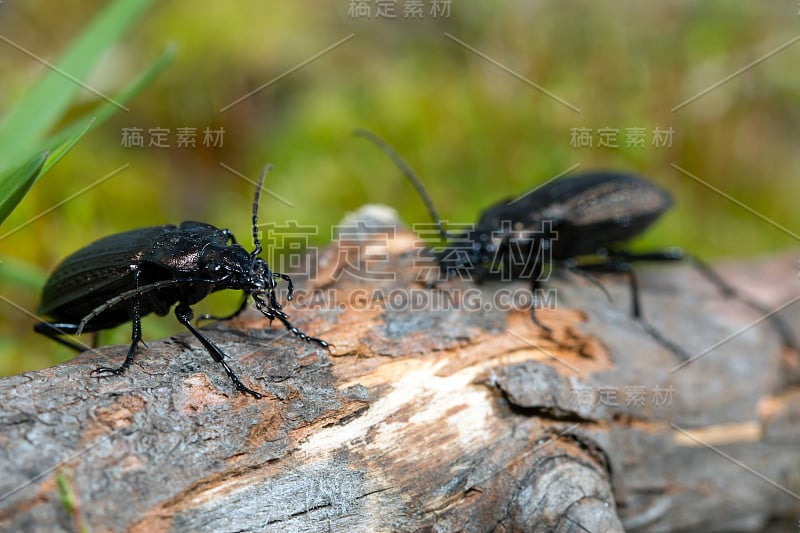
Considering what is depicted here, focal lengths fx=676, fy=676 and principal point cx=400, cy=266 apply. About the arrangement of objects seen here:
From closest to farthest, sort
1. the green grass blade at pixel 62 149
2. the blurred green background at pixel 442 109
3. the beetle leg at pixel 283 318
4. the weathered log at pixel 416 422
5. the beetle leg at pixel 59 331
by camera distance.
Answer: the weathered log at pixel 416 422 → the green grass blade at pixel 62 149 → the beetle leg at pixel 283 318 → the beetle leg at pixel 59 331 → the blurred green background at pixel 442 109

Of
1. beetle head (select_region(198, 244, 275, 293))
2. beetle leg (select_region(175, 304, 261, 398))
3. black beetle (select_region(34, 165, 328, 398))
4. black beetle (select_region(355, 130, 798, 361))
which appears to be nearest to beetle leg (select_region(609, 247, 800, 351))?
black beetle (select_region(355, 130, 798, 361))

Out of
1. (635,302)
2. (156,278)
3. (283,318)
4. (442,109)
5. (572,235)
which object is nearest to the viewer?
(283,318)

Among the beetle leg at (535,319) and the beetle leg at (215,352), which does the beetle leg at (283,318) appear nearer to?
the beetle leg at (215,352)

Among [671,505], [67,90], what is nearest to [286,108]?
[67,90]

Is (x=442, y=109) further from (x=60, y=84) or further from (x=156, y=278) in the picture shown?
(x=156, y=278)

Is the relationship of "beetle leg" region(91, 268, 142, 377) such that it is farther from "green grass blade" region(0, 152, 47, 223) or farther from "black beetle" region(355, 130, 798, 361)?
"black beetle" region(355, 130, 798, 361)

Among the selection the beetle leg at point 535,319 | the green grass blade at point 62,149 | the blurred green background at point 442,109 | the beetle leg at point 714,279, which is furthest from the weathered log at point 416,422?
the blurred green background at point 442,109

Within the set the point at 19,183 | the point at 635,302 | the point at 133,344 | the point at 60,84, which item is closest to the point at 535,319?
the point at 635,302
